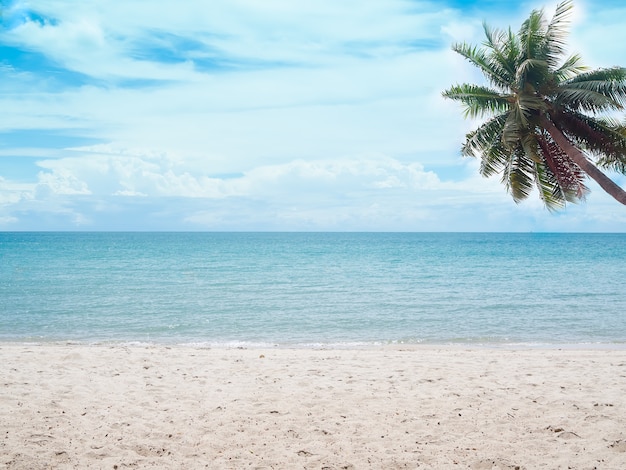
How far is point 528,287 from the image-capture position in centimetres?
3158

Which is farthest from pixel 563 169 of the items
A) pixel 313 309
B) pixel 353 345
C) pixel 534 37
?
pixel 313 309

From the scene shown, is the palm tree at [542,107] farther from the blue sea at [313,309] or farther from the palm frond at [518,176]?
the blue sea at [313,309]

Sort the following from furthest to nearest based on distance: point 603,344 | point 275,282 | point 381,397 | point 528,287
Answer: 1. point 275,282
2. point 528,287
3. point 603,344
4. point 381,397

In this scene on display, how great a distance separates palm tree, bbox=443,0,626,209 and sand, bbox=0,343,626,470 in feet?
13.8

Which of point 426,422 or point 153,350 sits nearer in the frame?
point 426,422

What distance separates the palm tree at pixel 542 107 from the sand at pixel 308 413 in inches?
165

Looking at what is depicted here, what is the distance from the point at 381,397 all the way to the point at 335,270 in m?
36.1

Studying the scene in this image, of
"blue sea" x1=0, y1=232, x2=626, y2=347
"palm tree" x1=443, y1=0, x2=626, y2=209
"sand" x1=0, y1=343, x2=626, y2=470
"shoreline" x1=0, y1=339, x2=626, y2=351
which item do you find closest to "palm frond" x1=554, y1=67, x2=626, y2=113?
"palm tree" x1=443, y1=0, x2=626, y2=209

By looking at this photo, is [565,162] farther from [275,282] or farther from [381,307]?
[275,282]

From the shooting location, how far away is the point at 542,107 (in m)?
9.57

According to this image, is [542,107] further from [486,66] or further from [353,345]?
[353,345]

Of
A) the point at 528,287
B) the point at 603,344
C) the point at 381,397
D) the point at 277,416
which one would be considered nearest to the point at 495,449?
the point at 381,397

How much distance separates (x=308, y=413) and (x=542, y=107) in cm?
685

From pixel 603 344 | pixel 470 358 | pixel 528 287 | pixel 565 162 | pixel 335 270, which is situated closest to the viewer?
pixel 565 162
